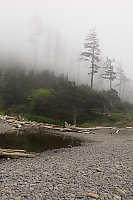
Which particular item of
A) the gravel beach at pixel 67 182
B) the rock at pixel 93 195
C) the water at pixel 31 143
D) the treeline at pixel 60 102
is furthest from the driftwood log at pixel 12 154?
the treeline at pixel 60 102

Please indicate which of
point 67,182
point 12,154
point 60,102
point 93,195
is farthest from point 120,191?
point 60,102

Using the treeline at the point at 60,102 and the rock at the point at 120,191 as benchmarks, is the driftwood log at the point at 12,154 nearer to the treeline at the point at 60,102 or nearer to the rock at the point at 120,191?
the rock at the point at 120,191

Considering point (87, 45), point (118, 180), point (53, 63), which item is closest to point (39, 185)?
point (118, 180)

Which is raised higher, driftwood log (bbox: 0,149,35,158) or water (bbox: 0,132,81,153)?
driftwood log (bbox: 0,149,35,158)

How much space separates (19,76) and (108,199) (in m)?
56.0

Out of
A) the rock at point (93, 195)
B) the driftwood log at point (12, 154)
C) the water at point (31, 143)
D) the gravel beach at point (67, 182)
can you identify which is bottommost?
the water at point (31, 143)

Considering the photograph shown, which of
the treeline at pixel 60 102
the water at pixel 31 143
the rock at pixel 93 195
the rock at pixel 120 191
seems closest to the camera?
the rock at pixel 93 195

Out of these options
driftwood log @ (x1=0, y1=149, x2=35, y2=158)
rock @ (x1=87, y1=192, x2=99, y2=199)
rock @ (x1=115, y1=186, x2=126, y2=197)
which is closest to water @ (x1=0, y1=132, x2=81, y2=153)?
driftwood log @ (x1=0, y1=149, x2=35, y2=158)

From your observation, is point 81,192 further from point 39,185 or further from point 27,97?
point 27,97

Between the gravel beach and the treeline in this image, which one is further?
the treeline

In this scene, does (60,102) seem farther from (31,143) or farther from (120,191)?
(120,191)

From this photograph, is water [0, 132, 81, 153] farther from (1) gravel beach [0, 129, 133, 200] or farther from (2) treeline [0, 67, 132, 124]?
(2) treeline [0, 67, 132, 124]

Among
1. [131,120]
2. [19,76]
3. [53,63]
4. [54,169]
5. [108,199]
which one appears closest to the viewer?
[108,199]

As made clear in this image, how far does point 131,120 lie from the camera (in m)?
42.0
